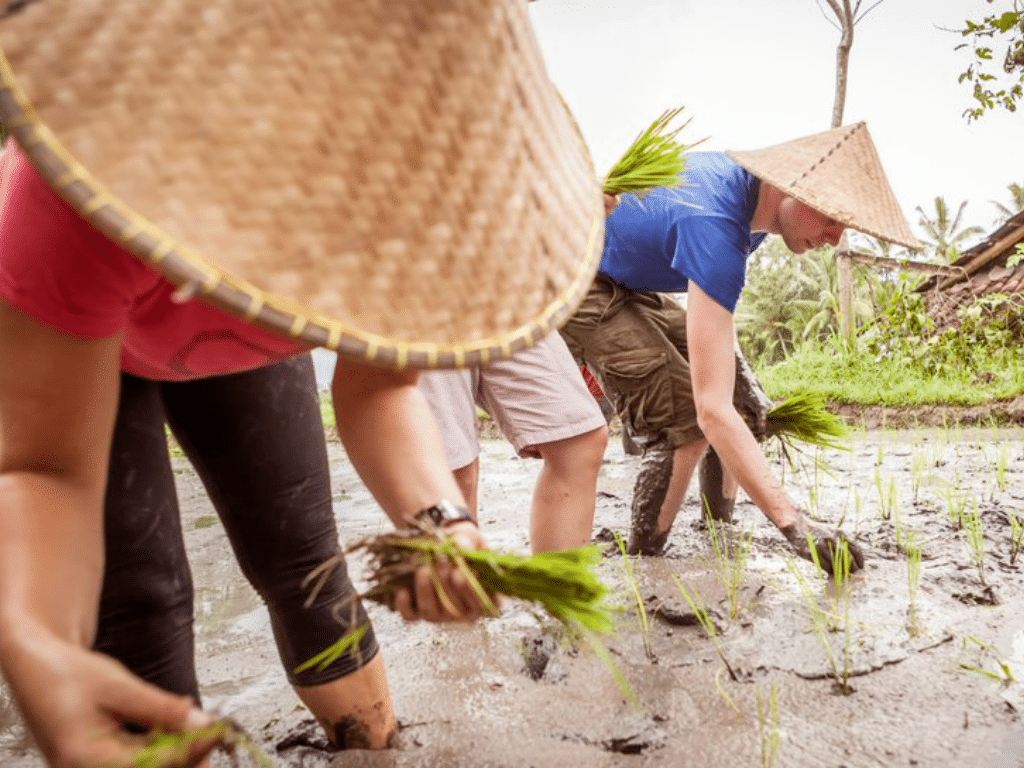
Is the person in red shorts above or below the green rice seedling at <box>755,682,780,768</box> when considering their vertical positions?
above

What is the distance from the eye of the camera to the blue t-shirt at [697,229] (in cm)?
227

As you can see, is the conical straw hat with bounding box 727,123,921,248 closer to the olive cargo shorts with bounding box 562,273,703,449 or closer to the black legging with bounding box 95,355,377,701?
the olive cargo shorts with bounding box 562,273,703,449

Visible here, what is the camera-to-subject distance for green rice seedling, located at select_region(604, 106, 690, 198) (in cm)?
172

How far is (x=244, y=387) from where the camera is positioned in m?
1.30

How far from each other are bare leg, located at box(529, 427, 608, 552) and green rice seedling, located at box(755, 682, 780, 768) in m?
0.76

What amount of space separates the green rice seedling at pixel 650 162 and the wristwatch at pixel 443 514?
99cm

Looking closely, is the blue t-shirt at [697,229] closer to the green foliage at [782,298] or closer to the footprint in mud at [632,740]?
the footprint in mud at [632,740]

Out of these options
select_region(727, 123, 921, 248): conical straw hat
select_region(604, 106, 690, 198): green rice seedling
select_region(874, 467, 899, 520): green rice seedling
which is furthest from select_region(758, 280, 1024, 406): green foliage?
select_region(604, 106, 690, 198): green rice seedling

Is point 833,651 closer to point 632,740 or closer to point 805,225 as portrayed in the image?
Answer: point 632,740

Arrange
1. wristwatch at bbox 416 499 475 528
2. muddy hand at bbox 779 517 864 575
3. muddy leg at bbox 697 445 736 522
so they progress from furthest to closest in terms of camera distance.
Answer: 1. muddy leg at bbox 697 445 736 522
2. muddy hand at bbox 779 517 864 575
3. wristwatch at bbox 416 499 475 528

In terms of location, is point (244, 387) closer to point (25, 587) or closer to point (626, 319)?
point (25, 587)

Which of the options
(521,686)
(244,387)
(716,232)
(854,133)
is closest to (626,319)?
(716,232)

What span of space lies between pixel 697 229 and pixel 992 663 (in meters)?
1.30

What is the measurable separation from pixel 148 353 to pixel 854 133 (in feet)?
7.11
